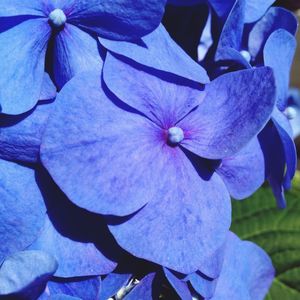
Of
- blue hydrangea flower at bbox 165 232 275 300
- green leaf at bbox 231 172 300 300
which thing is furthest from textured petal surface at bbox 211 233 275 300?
green leaf at bbox 231 172 300 300

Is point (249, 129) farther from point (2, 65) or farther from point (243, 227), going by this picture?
point (243, 227)

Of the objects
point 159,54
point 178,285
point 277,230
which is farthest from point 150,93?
point 277,230

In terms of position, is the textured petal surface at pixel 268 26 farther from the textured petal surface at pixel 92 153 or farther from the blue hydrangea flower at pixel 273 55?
the textured petal surface at pixel 92 153

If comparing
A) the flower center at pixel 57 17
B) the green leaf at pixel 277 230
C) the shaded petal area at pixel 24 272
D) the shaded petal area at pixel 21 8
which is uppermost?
the shaded petal area at pixel 21 8

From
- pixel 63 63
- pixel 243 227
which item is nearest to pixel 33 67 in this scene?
pixel 63 63

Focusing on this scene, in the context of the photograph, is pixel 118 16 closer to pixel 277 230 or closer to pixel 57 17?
pixel 57 17

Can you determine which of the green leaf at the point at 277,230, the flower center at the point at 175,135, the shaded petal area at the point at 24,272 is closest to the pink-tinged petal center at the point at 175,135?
the flower center at the point at 175,135
